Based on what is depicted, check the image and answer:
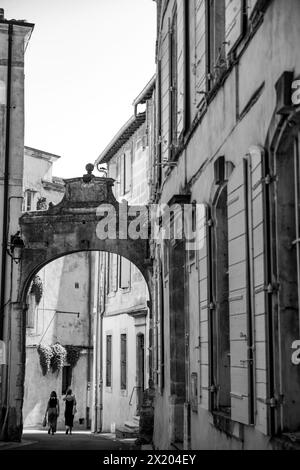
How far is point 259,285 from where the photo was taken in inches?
260

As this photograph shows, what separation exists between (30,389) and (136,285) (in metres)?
9.89

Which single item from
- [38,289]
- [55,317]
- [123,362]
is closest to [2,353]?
[123,362]

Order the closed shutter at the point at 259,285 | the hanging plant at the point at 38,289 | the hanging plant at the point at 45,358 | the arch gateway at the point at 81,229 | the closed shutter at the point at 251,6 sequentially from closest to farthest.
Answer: the closed shutter at the point at 259,285 < the closed shutter at the point at 251,6 < the arch gateway at the point at 81,229 < the hanging plant at the point at 45,358 < the hanging plant at the point at 38,289

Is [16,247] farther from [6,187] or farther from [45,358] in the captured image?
[45,358]

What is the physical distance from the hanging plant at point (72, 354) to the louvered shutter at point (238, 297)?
25.8m

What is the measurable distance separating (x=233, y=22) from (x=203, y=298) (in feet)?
9.89

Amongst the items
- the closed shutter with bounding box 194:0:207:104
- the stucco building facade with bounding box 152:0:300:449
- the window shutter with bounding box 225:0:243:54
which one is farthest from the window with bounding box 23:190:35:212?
the window shutter with bounding box 225:0:243:54

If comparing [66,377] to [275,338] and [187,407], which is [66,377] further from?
[275,338]

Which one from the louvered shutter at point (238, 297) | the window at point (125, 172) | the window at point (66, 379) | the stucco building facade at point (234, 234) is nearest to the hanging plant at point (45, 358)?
the window at point (66, 379)

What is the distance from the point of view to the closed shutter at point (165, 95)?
1438 cm

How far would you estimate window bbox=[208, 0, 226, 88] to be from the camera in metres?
9.73

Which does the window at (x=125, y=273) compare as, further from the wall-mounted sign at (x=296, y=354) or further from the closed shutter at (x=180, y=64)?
the wall-mounted sign at (x=296, y=354)

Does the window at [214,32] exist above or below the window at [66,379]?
above

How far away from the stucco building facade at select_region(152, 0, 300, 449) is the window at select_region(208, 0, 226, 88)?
2 centimetres
